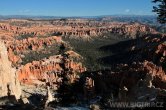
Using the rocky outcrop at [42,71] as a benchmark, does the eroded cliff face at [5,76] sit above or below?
above

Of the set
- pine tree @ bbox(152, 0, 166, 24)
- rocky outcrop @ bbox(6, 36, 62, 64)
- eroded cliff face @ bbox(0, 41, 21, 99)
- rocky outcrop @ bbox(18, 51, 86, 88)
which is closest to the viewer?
pine tree @ bbox(152, 0, 166, 24)

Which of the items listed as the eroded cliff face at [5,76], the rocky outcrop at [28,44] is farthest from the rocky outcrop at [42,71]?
the rocky outcrop at [28,44]

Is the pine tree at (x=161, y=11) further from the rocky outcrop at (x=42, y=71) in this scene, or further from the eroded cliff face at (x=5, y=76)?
the rocky outcrop at (x=42, y=71)

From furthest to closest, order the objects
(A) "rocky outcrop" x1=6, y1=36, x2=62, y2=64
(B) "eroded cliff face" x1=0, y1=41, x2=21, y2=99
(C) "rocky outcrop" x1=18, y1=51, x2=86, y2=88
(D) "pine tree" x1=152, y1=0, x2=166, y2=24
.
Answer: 1. (A) "rocky outcrop" x1=6, y1=36, x2=62, y2=64
2. (C) "rocky outcrop" x1=18, y1=51, x2=86, y2=88
3. (B) "eroded cliff face" x1=0, y1=41, x2=21, y2=99
4. (D) "pine tree" x1=152, y1=0, x2=166, y2=24

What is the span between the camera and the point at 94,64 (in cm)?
11031

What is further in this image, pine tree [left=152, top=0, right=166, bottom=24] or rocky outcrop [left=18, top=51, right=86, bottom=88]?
rocky outcrop [left=18, top=51, right=86, bottom=88]

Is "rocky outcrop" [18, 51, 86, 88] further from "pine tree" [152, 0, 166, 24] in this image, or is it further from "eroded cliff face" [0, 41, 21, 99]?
"pine tree" [152, 0, 166, 24]

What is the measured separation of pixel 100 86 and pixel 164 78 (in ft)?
41.8

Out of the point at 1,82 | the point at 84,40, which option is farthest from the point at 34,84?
the point at 84,40

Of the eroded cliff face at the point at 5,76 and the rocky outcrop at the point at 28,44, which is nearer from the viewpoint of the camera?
the eroded cliff face at the point at 5,76

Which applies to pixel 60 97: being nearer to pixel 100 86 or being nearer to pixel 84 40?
pixel 100 86

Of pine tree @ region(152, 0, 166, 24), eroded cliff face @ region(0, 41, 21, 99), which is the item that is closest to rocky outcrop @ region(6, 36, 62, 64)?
eroded cliff face @ region(0, 41, 21, 99)

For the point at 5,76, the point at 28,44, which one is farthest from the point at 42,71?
the point at 28,44

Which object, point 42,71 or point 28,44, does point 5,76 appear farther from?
point 28,44
